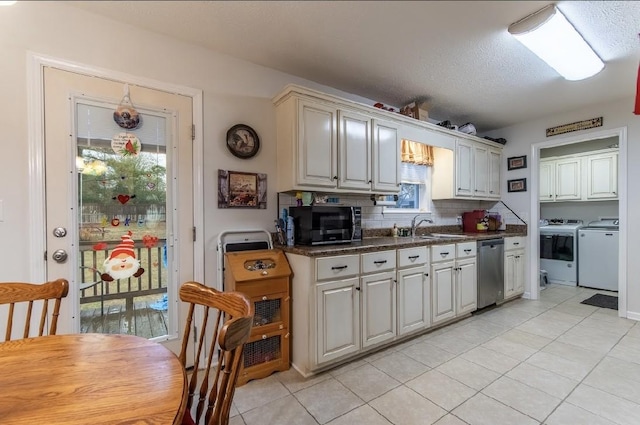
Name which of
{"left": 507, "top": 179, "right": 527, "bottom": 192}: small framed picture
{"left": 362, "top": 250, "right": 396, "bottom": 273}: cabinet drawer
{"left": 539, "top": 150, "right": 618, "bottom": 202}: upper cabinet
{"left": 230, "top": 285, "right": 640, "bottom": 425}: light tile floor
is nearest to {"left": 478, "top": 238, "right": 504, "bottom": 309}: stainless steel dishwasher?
{"left": 230, "top": 285, "right": 640, "bottom": 425}: light tile floor

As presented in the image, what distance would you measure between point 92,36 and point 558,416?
11.7ft

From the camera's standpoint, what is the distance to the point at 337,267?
209 cm

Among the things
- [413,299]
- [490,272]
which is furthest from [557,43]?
[490,272]

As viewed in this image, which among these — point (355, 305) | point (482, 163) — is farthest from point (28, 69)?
point (482, 163)

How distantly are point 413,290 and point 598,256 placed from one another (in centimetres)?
360

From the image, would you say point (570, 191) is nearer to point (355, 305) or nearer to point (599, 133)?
point (599, 133)

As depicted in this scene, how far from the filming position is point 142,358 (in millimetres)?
907

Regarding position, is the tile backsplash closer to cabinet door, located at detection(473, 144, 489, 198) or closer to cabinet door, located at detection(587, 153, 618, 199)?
cabinet door, located at detection(473, 144, 489, 198)

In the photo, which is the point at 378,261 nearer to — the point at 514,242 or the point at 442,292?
the point at 442,292

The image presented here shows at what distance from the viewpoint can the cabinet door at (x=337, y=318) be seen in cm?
201

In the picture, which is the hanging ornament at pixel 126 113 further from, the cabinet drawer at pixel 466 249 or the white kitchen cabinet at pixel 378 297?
the cabinet drawer at pixel 466 249

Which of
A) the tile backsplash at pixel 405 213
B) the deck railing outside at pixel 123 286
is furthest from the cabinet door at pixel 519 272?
the deck railing outside at pixel 123 286

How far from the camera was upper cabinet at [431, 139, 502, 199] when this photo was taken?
11.5 ft

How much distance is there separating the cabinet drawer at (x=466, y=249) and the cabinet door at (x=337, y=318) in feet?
4.52
